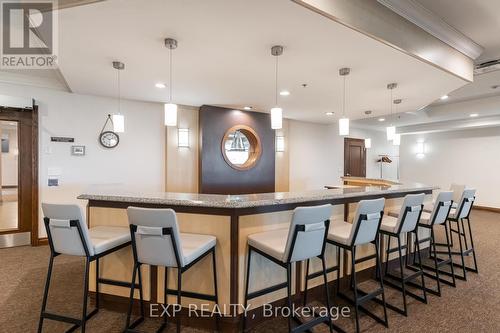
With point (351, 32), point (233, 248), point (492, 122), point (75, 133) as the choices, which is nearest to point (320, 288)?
point (233, 248)

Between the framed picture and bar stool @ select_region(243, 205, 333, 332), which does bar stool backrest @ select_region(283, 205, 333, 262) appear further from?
the framed picture

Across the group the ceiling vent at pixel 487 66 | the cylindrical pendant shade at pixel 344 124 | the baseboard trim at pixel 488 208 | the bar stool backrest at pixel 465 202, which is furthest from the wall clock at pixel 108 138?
Answer: the baseboard trim at pixel 488 208

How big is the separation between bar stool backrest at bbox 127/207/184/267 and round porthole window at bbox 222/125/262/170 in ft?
11.3

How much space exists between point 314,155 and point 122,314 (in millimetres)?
5525

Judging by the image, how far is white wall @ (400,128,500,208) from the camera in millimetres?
7234

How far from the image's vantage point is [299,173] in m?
6.43

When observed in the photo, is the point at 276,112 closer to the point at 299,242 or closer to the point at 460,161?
the point at 299,242

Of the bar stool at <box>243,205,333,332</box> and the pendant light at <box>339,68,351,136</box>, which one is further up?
the pendant light at <box>339,68,351,136</box>

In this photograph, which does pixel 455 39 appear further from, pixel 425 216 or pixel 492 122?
pixel 492 122

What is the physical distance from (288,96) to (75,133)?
138 inches

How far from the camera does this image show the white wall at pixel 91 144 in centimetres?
397

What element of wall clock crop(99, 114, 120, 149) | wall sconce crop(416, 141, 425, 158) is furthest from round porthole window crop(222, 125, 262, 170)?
wall sconce crop(416, 141, 425, 158)

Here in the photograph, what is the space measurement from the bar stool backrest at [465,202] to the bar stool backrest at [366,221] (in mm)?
1727

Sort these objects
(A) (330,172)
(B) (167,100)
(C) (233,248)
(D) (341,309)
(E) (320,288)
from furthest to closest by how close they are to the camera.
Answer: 1. (A) (330,172)
2. (B) (167,100)
3. (E) (320,288)
4. (D) (341,309)
5. (C) (233,248)
